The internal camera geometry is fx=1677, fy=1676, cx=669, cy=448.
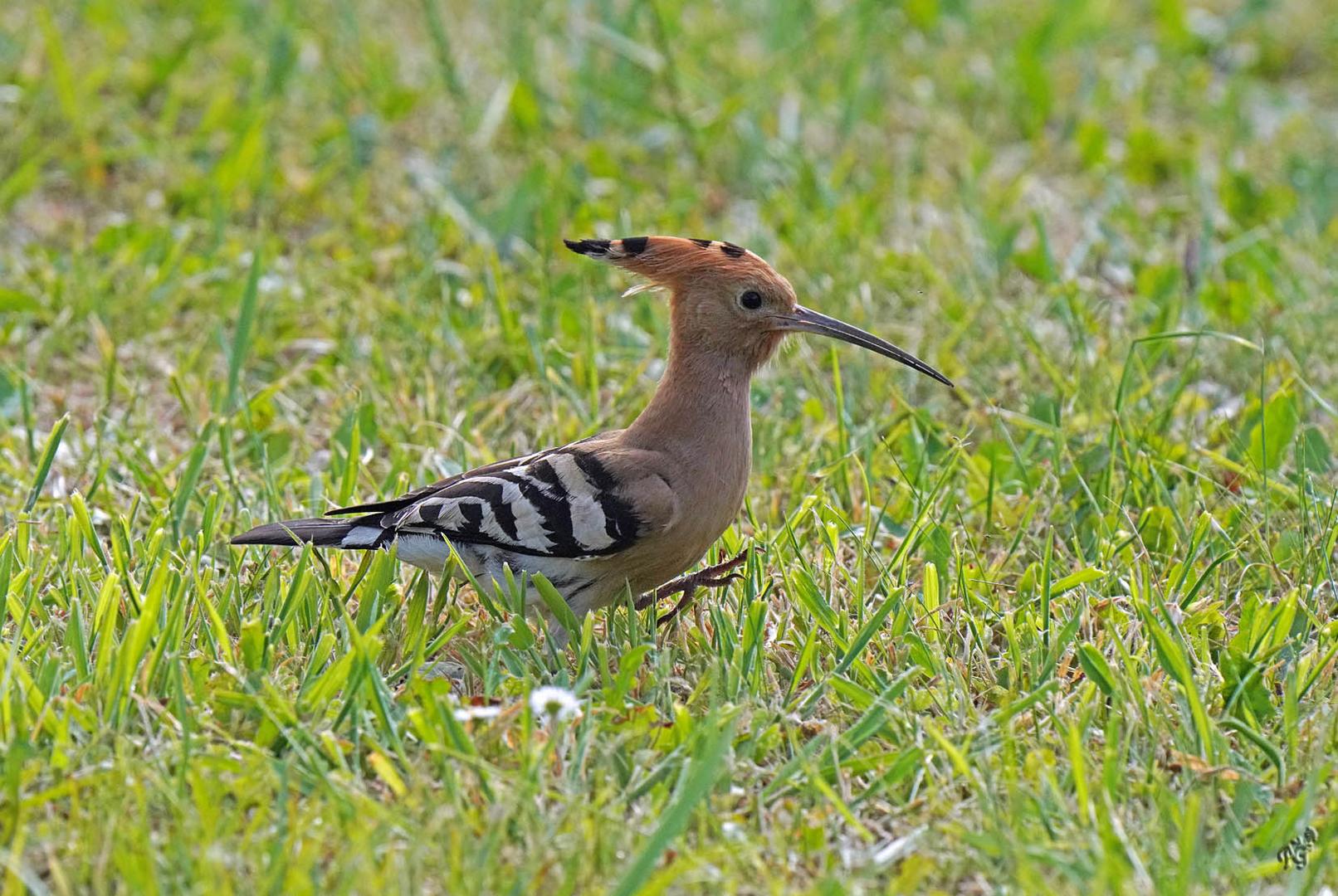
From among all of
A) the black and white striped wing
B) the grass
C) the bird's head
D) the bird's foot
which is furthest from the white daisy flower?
the bird's head

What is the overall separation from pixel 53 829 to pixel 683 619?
48.0 inches

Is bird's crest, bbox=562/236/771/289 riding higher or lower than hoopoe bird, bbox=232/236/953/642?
higher

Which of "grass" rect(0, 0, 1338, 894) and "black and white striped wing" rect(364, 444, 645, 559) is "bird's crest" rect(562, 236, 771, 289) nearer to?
"black and white striped wing" rect(364, 444, 645, 559)

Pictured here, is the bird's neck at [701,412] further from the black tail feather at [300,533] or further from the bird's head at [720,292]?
the black tail feather at [300,533]

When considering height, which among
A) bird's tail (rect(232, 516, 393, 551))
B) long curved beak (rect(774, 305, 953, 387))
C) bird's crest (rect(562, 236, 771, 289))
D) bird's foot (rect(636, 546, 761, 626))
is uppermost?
bird's crest (rect(562, 236, 771, 289))

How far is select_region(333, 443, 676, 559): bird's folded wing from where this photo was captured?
2936mm

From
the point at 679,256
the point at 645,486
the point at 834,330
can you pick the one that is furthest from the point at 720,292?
the point at 645,486

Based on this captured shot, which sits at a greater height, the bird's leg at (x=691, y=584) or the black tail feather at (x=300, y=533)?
the black tail feather at (x=300, y=533)

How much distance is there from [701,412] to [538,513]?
361 millimetres

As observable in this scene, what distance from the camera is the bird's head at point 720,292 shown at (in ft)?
10.3

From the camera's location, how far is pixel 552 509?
2.98 m

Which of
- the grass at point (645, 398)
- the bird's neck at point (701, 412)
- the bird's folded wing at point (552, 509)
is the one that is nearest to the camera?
the grass at point (645, 398)

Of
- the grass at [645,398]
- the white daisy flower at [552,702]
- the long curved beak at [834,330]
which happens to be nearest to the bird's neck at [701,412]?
the long curved beak at [834,330]

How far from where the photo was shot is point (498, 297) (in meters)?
4.30
